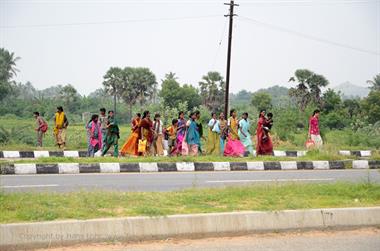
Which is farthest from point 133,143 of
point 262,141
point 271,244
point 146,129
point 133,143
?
point 271,244

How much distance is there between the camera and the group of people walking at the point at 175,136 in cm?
1599

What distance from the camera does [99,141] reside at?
1656cm

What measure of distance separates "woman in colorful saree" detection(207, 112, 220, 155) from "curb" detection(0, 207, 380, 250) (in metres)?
10.3

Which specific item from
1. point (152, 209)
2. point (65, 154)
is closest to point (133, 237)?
point (152, 209)

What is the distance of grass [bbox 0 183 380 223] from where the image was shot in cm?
614

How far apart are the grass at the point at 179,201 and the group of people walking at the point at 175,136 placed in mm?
7978

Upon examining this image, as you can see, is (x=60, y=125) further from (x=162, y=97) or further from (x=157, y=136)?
(x=162, y=97)

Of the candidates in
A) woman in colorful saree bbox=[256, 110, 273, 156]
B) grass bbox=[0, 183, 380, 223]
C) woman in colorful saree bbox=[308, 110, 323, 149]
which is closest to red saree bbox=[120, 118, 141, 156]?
woman in colorful saree bbox=[256, 110, 273, 156]

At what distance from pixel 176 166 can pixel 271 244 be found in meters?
7.75

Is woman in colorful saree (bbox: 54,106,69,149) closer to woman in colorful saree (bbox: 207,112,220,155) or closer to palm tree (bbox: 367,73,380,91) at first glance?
woman in colorful saree (bbox: 207,112,220,155)

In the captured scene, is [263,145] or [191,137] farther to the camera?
[263,145]

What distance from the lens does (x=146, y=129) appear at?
15875 mm

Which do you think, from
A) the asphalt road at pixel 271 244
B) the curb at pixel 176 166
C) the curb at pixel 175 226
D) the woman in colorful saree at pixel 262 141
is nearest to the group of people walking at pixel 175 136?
the woman in colorful saree at pixel 262 141

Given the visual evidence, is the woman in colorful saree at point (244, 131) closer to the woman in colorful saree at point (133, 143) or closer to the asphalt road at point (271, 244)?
the woman in colorful saree at point (133, 143)
